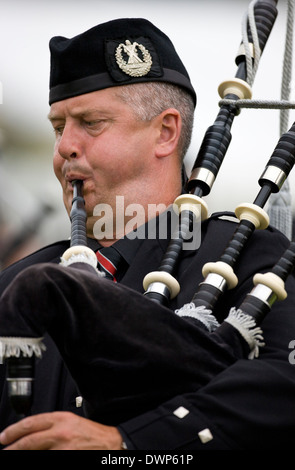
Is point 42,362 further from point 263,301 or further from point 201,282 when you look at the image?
point 263,301

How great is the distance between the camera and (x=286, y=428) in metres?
2.18

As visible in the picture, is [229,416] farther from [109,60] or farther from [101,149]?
[109,60]

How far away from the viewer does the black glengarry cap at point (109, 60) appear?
9.79 ft

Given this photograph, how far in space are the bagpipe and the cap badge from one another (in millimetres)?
774

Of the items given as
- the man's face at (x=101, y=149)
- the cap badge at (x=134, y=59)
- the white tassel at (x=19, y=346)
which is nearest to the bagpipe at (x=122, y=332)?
the white tassel at (x=19, y=346)

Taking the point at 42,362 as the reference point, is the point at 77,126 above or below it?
above

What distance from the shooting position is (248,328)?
2.32m

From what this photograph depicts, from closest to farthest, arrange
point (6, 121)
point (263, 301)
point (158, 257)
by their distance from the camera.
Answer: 1. point (263, 301)
2. point (158, 257)
3. point (6, 121)

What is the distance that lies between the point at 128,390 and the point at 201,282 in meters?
0.50

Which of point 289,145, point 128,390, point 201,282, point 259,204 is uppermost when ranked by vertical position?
point 289,145

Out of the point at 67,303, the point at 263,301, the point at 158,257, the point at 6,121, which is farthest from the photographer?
the point at 6,121
